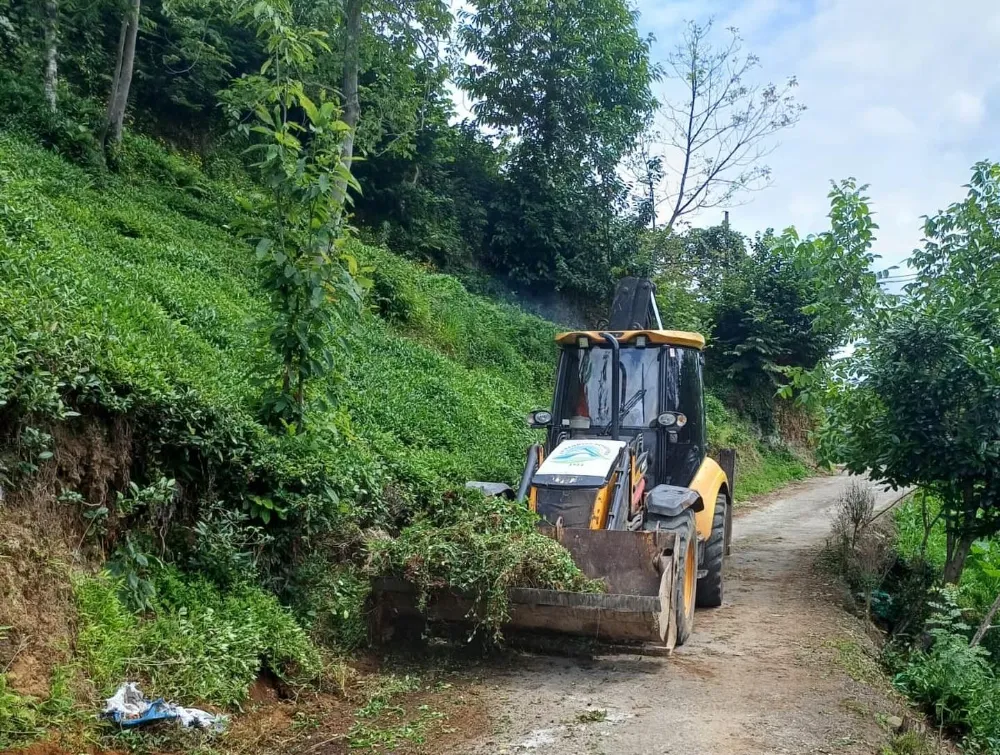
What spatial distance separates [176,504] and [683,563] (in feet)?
12.1

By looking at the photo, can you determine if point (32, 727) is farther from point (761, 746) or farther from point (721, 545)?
point (721, 545)

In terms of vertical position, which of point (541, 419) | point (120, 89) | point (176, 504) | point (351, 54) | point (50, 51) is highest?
point (351, 54)

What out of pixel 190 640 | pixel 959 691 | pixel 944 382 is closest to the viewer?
pixel 190 640

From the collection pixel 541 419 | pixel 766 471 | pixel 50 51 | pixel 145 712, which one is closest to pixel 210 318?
pixel 541 419

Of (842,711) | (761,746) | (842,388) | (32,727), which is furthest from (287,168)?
(842,388)

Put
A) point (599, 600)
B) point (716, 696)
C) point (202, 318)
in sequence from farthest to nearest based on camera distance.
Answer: point (202, 318)
point (599, 600)
point (716, 696)

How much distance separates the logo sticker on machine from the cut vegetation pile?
73 centimetres

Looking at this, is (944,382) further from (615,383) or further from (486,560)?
(486,560)

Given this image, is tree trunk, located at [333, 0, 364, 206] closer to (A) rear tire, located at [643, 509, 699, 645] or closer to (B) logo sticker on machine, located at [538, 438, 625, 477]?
(B) logo sticker on machine, located at [538, 438, 625, 477]

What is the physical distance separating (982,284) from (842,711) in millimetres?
5669

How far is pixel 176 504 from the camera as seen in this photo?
5.68 metres

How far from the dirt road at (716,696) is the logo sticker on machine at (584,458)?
1.43 m

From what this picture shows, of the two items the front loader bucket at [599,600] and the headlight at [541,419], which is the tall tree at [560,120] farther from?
the front loader bucket at [599,600]

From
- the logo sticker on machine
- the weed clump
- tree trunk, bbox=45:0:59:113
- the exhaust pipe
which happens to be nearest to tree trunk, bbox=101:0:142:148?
tree trunk, bbox=45:0:59:113
